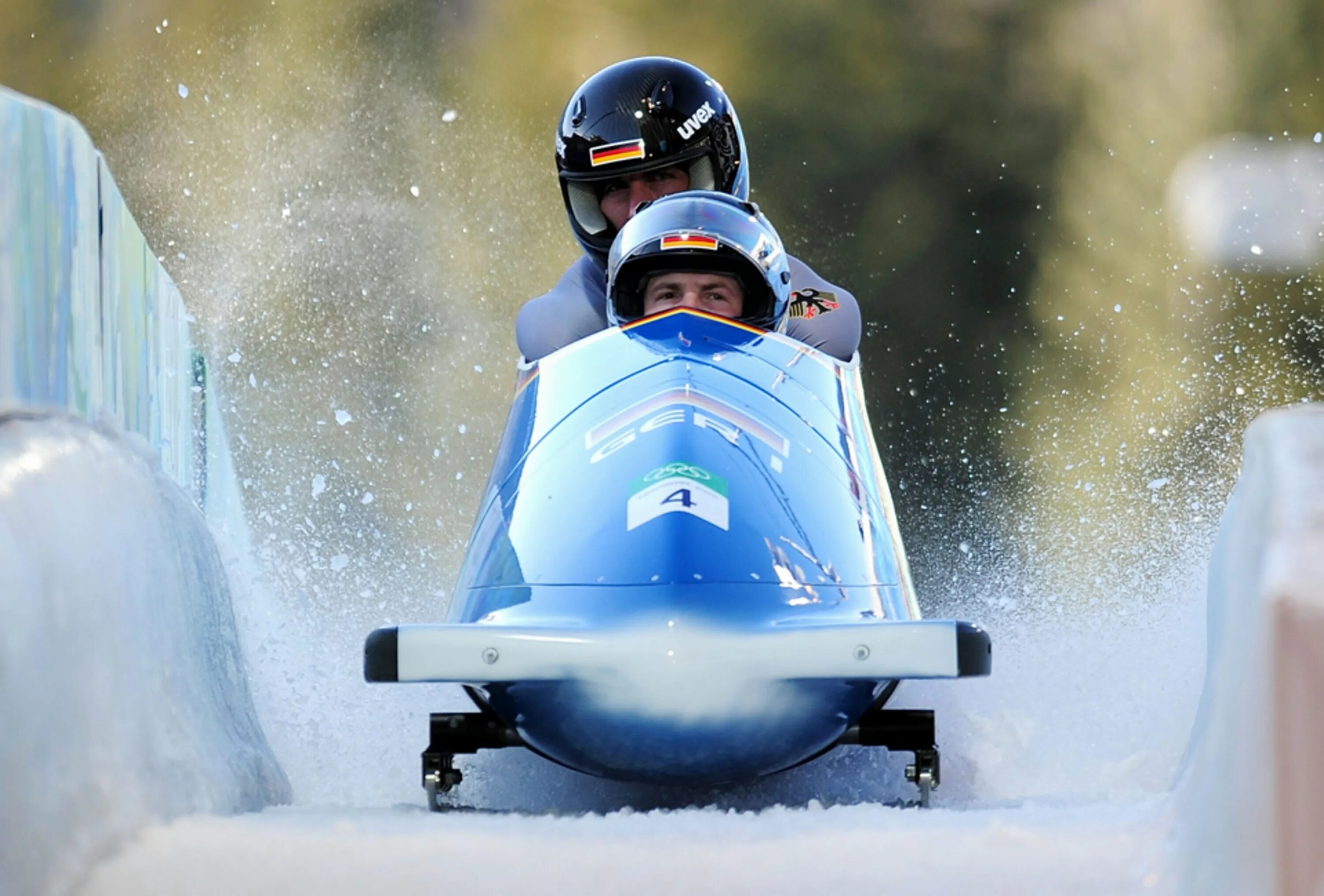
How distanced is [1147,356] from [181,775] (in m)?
9.09

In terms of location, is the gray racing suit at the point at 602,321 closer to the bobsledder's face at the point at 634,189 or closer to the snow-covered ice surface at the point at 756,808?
the bobsledder's face at the point at 634,189

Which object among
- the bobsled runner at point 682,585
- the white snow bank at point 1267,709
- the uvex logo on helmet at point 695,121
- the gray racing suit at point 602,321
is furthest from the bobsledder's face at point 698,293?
the white snow bank at point 1267,709

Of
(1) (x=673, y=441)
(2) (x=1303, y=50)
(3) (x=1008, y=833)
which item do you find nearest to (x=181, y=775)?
(1) (x=673, y=441)

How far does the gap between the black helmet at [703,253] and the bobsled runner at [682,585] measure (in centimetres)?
23

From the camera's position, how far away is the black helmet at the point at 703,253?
3.29 metres

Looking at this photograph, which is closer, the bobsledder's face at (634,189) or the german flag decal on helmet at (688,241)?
the german flag decal on helmet at (688,241)

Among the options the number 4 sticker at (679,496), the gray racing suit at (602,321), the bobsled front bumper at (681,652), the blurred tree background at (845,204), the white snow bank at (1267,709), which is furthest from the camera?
the blurred tree background at (845,204)

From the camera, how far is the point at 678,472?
8.05ft

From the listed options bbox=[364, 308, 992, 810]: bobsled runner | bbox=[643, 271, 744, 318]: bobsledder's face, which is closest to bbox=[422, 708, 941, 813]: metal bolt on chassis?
bbox=[364, 308, 992, 810]: bobsled runner

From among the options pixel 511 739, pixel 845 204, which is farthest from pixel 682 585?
pixel 845 204

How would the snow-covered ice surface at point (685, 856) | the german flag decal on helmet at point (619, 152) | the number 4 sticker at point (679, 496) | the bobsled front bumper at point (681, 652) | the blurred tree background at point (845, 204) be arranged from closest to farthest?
the snow-covered ice surface at point (685, 856) < the bobsled front bumper at point (681, 652) < the number 4 sticker at point (679, 496) < the german flag decal on helmet at point (619, 152) < the blurred tree background at point (845, 204)

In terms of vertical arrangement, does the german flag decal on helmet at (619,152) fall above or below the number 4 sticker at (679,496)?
above

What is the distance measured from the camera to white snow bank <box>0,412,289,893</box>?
175 cm

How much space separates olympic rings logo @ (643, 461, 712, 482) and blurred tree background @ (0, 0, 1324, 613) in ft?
18.5
